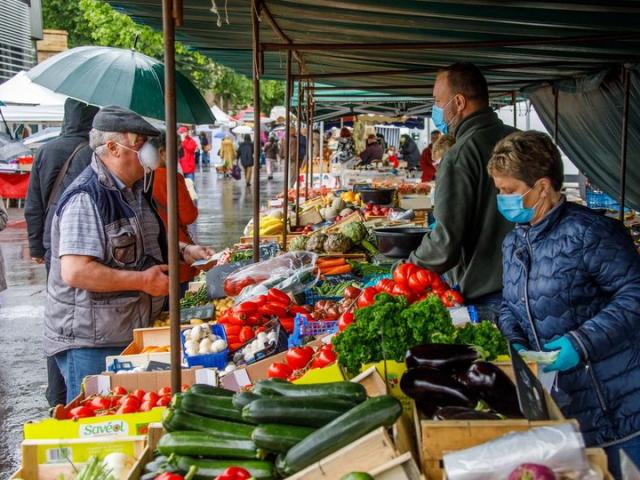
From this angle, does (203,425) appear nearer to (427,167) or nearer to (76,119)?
(76,119)

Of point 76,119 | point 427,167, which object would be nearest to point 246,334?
point 76,119

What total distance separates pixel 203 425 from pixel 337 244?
480 cm

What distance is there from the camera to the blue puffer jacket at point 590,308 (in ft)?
10.6

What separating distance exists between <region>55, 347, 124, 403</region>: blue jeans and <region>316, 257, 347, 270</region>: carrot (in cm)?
268

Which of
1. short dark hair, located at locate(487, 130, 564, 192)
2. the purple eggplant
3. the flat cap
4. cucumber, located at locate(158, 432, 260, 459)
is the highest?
the flat cap

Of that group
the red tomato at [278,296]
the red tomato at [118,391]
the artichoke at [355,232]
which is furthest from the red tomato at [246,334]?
the artichoke at [355,232]

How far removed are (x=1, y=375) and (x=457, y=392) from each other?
6.41 meters

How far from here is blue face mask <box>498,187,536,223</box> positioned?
350cm

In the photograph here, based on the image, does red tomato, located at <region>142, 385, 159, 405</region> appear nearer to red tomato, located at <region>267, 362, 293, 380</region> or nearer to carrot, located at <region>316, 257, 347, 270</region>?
red tomato, located at <region>267, 362, 293, 380</region>

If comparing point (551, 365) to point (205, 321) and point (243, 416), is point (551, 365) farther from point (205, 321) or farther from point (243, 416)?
point (205, 321)

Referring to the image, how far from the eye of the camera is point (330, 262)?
6906 millimetres

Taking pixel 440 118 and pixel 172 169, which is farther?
pixel 440 118

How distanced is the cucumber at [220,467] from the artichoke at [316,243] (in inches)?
194

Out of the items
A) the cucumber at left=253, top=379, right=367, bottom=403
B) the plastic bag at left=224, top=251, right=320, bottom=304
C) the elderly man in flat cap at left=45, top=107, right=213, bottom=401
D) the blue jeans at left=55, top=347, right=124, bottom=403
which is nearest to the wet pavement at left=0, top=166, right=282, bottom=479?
the blue jeans at left=55, top=347, right=124, bottom=403
